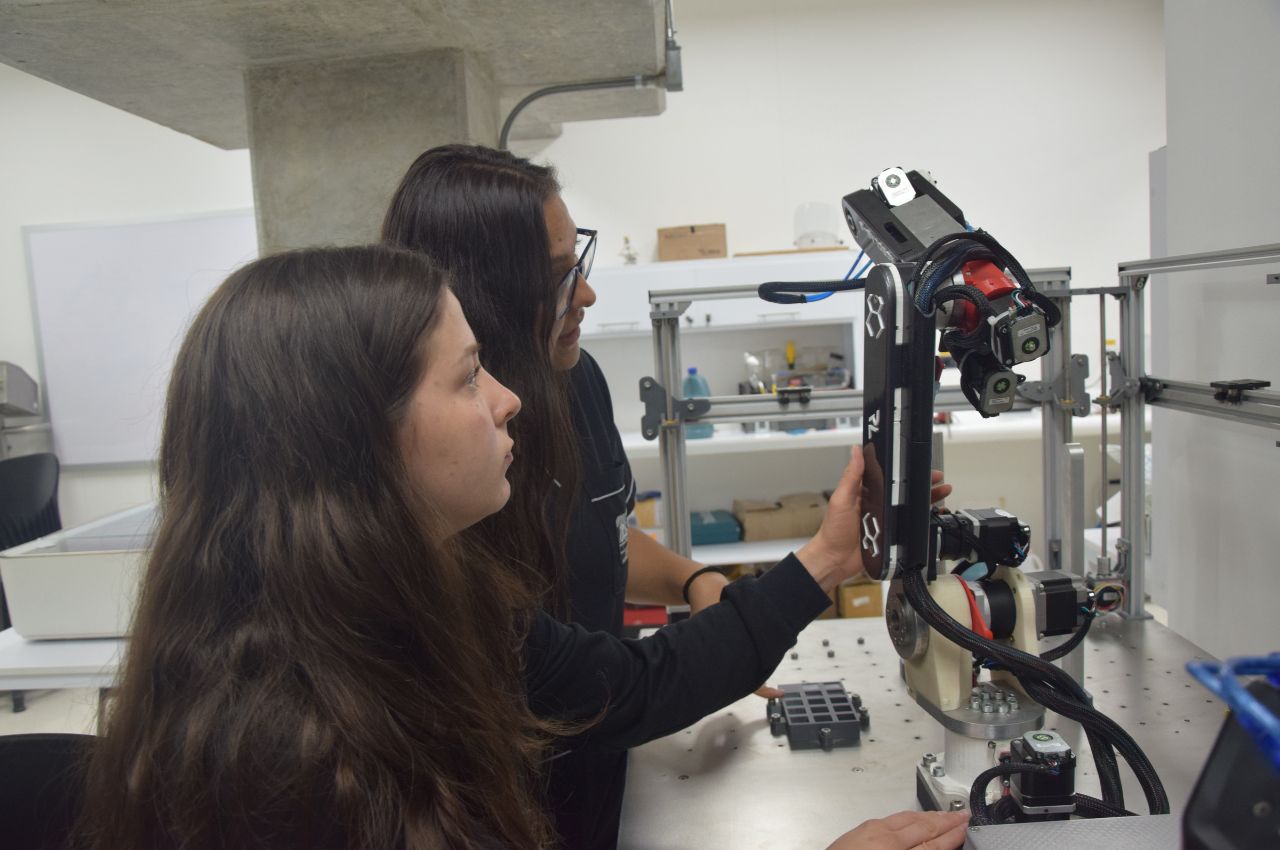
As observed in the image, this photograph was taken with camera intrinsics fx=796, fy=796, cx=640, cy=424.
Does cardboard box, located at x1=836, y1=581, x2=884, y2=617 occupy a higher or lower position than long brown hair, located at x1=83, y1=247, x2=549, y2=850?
lower

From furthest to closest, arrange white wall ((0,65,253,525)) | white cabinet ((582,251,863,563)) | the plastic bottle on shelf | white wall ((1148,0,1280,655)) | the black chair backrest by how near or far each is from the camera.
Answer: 1. white wall ((0,65,253,525))
2. the plastic bottle on shelf
3. white cabinet ((582,251,863,563))
4. the black chair backrest
5. white wall ((1148,0,1280,655))

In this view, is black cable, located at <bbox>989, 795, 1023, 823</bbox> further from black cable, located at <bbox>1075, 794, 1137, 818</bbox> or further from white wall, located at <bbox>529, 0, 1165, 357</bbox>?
white wall, located at <bbox>529, 0, 1165, 357</bbox>

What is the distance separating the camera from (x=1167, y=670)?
127cm

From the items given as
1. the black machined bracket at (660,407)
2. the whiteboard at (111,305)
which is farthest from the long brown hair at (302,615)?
the whiteboard at (111,305)

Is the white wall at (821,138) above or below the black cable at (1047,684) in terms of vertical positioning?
above

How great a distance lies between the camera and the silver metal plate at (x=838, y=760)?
0.96 m

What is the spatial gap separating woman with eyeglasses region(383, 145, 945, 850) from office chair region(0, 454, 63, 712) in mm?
2945

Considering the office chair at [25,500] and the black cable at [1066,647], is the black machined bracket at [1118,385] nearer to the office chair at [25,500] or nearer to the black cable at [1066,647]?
the black cable at [1066,647]

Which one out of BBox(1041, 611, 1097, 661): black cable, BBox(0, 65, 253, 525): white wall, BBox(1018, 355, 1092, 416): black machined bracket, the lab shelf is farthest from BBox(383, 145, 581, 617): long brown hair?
BBox(0, 65, 253, 525): white wall

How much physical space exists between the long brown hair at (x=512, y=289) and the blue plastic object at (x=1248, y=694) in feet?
2.52

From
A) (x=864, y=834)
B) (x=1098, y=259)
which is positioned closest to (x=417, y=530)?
(x=864, y=834)

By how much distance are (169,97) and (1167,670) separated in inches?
87.4

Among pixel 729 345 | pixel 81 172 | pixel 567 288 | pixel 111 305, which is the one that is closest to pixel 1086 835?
pixel 567 288

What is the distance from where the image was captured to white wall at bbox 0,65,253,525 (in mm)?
A: 4121
